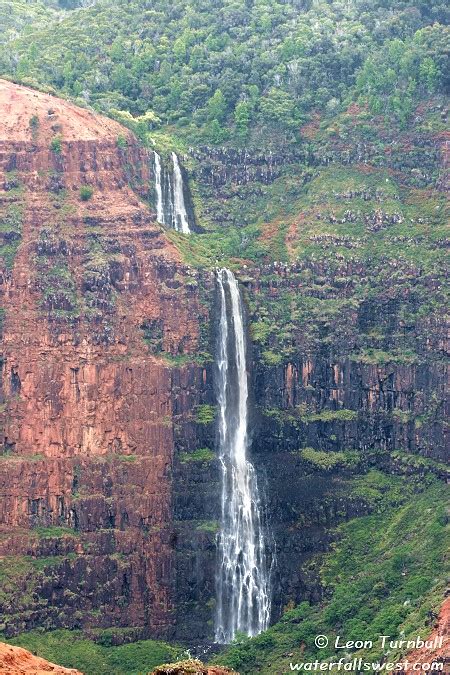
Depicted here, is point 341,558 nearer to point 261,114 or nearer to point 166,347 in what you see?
point 166,347

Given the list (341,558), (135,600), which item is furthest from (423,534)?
(135,600)

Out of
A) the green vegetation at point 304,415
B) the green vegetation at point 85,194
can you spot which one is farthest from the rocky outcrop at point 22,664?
the green vegetation at point 85,194

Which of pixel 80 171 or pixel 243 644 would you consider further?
pixel 80 171

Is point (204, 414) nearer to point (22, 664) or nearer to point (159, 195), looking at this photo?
point (159, 195)

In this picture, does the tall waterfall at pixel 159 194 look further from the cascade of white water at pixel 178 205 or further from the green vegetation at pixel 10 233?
the green vegetation at pixel 10 233

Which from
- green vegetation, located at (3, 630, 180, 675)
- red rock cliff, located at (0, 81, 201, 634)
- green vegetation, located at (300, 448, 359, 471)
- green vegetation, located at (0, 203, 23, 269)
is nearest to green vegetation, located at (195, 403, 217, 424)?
red rock cliff, located at (0, 81, 201, 634)
